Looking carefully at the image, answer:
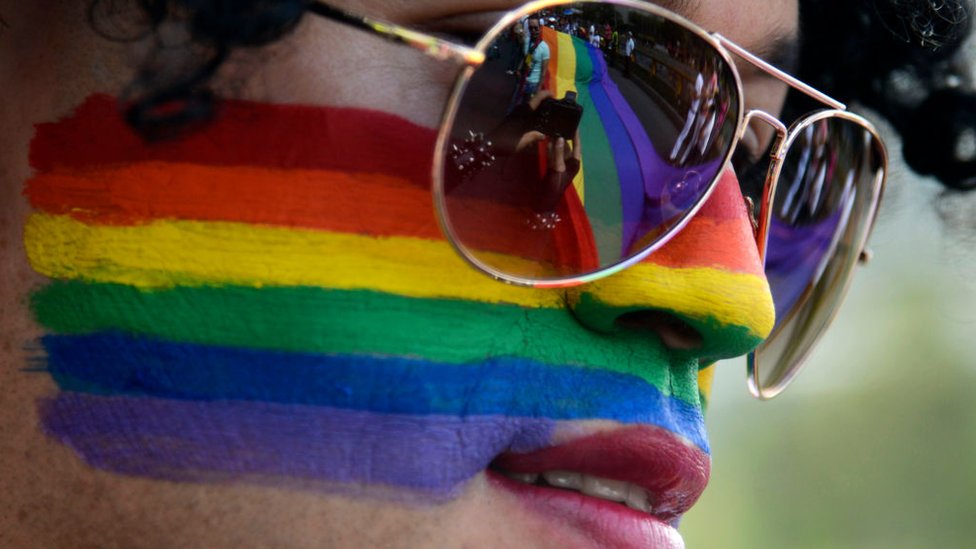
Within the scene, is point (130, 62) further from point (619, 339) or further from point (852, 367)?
point (852, 367)

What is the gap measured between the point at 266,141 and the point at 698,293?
0.71m

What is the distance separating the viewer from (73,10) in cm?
165

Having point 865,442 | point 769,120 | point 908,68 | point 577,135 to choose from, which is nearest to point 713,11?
point 769,120

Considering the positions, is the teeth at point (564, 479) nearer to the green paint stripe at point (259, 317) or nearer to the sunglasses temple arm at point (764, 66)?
the green paint stripe at point (259, 317)

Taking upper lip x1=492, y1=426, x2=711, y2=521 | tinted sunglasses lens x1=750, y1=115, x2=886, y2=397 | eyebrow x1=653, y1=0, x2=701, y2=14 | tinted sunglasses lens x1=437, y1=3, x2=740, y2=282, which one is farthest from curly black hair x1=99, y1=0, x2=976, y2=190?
upper lip x1=492, y1=426, x2=711, y2=521

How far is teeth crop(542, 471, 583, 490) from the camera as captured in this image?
5.98 feet

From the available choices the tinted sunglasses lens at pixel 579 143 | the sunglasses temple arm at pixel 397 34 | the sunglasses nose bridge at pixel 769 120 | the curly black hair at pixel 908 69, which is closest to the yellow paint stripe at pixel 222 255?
the tinted sunglasses lens at pixel 579 143

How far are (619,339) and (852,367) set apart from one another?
264 inches

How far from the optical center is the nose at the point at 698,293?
5.77 feet

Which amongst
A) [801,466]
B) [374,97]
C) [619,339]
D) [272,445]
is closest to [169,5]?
[374,97]

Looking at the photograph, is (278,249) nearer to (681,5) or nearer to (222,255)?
(222,255)

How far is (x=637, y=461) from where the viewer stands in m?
1.84

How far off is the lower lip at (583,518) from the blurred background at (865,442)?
5.57m

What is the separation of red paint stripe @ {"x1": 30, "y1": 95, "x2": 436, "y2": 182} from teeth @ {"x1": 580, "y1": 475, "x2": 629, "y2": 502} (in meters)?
0.60
